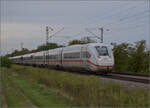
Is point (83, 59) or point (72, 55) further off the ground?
point (72, 55)

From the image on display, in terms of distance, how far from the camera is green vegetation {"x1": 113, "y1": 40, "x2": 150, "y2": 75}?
104 feet

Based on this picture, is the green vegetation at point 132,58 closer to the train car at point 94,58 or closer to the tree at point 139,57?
the tree at point 139,57

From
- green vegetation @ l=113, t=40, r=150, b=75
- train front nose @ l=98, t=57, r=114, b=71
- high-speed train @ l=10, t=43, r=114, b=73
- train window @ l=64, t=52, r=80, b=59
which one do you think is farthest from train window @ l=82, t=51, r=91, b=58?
green vegetation @ l=113, t=40, r=150, b=75

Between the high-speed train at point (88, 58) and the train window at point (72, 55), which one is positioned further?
the train window at point (72, 55)

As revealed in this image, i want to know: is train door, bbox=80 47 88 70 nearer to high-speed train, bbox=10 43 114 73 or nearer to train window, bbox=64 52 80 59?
high-speed train, bbox=10 43 114 73

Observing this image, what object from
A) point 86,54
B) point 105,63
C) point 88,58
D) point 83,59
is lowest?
point 105,63

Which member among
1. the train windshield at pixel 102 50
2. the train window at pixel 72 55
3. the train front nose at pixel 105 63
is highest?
the train windshield at pixel 102 50

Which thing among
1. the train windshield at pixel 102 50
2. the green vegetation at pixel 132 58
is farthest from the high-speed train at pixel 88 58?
the green vegetation at pixel 132 58

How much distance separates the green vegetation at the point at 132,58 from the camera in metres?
31.7

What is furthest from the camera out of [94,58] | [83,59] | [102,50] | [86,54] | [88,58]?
[83,59]

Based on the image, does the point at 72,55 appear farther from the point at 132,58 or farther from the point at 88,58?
the point at 132,58

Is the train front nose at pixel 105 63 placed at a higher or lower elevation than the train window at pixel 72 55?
lower

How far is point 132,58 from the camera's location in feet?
108

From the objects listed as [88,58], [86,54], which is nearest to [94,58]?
[88,58]
